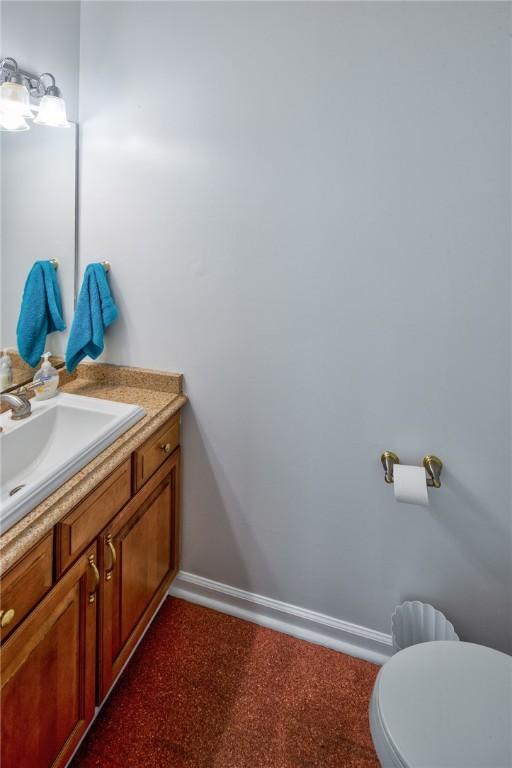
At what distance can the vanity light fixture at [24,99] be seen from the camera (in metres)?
1.30

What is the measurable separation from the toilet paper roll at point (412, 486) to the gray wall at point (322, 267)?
11 cm

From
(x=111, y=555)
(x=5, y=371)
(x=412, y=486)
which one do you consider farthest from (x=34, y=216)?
(x=412, y=486)

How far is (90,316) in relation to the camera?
165 centimetres

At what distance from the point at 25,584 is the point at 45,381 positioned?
0.75m

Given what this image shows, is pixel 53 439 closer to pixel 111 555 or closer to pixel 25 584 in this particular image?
pixel 111 555

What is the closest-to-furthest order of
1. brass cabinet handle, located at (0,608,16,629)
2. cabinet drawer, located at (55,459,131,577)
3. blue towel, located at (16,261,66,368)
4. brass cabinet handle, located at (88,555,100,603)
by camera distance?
brass cabinet handle, located at (0,608,16,629) → cabinet drawer, located at (55,459,131,577) → brass cabinet handle, located at (88,555,100,603) → blue towel, located at (16,261,66,368)

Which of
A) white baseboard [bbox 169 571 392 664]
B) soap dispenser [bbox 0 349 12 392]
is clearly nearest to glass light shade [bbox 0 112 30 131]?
soap dispenser [bbox 0 349 12 392]

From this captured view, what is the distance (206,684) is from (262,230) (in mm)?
1539

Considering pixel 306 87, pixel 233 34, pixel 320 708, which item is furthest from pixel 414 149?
pixel 320 708

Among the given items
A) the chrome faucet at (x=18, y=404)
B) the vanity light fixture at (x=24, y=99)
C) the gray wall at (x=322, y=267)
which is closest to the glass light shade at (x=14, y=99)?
the vanity light fixture at (x=24, y=99)

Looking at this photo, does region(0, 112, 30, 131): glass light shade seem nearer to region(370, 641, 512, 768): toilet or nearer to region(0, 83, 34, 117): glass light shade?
region(0, 83, 34, 117): glass light shade

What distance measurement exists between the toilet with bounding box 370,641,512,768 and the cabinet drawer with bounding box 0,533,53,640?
2.68ft

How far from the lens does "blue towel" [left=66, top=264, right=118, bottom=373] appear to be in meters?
1.63

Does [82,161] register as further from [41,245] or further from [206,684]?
[206,684]
